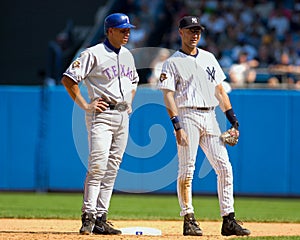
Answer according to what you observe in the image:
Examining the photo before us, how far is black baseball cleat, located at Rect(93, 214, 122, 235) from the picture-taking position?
745 cm

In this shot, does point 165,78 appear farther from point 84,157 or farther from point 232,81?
point 232,81

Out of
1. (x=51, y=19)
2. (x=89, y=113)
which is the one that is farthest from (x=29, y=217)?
(x=51, y=19)

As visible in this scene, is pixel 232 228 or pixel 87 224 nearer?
pixel 87 224

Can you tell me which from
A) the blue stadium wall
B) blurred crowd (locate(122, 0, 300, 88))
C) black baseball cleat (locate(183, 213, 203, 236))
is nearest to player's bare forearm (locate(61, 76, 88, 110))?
black baseball cleat (locate(183, 213, 203, 236))

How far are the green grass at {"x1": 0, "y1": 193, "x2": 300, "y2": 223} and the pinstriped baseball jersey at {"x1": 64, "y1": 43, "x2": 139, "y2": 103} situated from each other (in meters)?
2.91

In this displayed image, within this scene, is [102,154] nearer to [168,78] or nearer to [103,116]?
[103,116]

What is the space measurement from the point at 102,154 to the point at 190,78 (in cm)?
114

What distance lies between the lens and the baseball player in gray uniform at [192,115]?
7418mm

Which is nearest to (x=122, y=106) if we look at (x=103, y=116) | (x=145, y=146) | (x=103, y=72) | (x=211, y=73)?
(x=103, y=116)

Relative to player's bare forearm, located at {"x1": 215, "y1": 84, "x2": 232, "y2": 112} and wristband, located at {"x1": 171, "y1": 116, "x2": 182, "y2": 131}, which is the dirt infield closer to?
wristband, located at {"x1": 171, "y1": 116, "x2": 182, "y2": 131}

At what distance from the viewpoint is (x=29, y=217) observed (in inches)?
385

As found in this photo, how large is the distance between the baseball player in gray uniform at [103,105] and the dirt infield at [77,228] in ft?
1.14

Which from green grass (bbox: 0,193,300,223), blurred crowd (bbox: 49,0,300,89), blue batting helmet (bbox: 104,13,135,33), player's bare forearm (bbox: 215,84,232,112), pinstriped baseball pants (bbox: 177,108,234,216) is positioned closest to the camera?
blue batting helmet (bbox: 104,13,135,33)

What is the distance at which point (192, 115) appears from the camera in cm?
745
